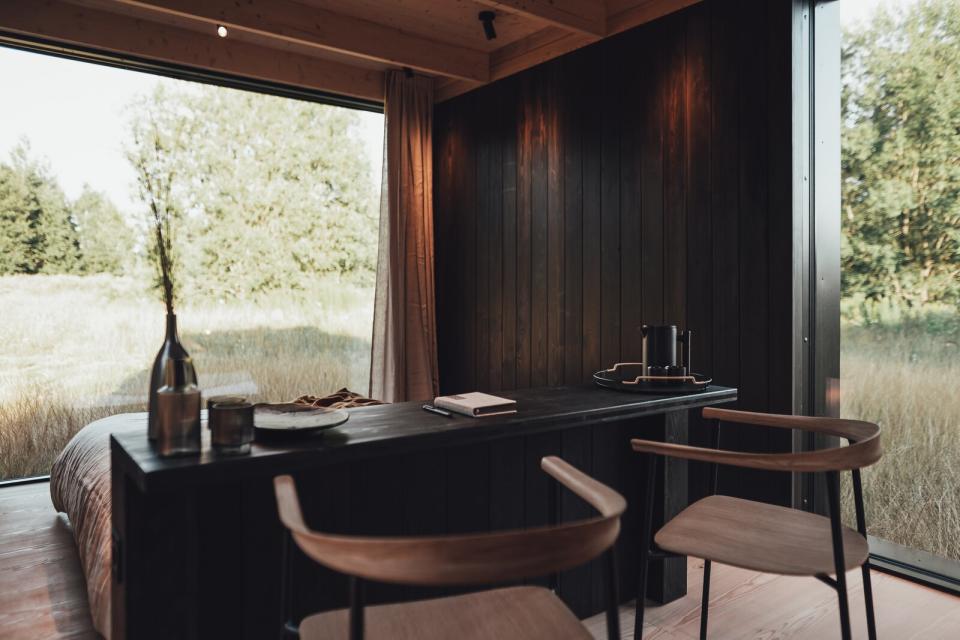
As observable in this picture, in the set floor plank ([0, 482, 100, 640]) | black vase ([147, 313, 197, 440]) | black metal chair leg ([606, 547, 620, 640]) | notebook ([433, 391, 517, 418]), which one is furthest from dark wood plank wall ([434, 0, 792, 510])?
floor plank ([0, 482, 100, 640])

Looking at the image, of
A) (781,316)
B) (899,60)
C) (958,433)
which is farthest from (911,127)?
(958,433)

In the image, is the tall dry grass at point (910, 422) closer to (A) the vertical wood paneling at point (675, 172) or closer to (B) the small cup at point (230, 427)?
(A) the vertical wood paneling at point (675, 172)

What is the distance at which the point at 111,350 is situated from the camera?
3.61 metres

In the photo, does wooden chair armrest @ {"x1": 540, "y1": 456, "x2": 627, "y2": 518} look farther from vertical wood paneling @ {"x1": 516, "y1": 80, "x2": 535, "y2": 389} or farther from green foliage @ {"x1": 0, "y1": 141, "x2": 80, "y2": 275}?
green foliage @ {"x1": 0, "y1": 141, "x2": 80, "y2": 275}

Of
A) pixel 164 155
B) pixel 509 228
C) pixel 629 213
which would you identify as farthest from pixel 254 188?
pixel 629 213

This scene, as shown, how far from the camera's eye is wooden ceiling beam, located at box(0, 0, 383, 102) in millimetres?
3279

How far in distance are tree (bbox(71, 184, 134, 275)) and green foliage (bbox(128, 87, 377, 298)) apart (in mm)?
239

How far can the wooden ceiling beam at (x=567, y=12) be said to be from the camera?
10.2 ft

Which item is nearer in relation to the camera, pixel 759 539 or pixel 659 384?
pixel 759 539

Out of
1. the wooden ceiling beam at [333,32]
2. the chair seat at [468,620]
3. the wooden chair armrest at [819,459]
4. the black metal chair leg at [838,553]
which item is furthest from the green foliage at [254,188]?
the black metal chair leg at [838,553]

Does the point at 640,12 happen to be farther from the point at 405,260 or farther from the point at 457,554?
the point at 457,554

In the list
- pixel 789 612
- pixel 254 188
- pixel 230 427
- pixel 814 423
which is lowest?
pixel 789 612

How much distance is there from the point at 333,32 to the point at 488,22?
90 cm

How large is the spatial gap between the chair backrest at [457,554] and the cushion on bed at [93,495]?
39.9 inches
